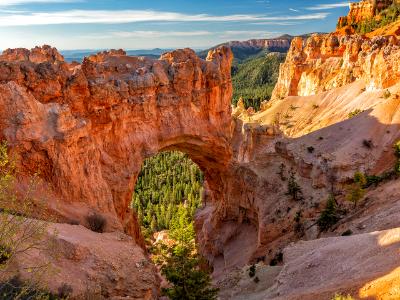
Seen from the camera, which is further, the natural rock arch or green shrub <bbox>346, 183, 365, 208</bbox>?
green shrub <bbox>346, 183, 365, 208</bbox>

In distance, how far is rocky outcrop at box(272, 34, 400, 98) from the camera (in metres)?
61.3

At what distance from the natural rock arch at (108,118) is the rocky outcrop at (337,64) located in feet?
94.0

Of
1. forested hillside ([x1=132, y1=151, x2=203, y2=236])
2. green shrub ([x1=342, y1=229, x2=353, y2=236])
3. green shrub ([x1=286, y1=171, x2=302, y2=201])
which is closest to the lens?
green shrub ([x1=342, y1=229, x2=353, y2=236])

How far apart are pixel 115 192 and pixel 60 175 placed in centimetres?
727

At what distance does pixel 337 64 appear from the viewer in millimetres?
92000

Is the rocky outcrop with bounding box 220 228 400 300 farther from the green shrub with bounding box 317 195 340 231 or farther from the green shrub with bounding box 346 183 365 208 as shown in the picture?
the green shrub with bounding box 346 183 365 208

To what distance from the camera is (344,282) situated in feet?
58.3

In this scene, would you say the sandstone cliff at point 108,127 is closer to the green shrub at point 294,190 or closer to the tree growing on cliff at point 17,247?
the tree growing on cliff at point 17,247

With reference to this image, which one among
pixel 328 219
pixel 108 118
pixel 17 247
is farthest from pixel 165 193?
pixel 17 247

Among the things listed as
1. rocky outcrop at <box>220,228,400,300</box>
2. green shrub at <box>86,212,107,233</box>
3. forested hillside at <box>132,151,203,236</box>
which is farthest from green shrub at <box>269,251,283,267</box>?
forested hillside at <box>132,151,203,236</box>

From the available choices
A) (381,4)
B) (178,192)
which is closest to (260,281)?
(178,192)

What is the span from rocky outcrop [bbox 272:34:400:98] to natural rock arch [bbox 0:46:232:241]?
28663 millimetres

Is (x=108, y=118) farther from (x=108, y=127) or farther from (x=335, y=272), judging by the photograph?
(x=335, y=272)

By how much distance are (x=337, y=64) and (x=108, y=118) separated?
71978mm
